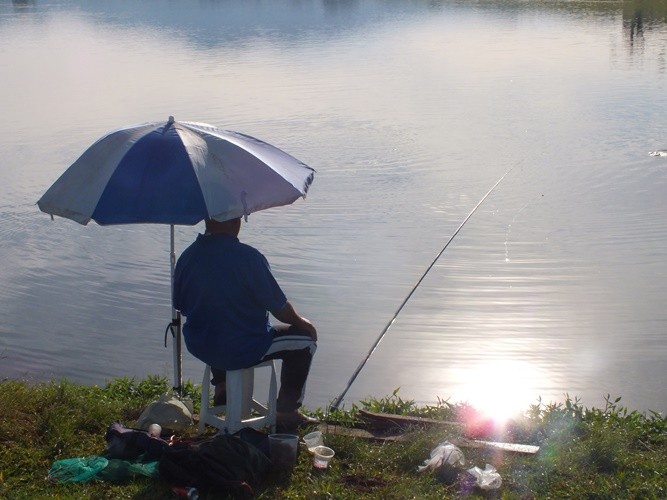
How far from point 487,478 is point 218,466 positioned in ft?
3.42

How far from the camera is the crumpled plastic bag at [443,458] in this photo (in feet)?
13.1

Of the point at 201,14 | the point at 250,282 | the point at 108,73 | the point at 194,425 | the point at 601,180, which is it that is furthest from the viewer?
the point at 201,14

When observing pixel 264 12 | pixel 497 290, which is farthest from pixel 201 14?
pixel 497 290

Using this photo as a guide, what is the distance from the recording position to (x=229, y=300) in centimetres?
416

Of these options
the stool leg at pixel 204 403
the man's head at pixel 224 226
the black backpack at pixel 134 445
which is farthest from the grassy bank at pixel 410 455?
the man's head at pixel 224 226

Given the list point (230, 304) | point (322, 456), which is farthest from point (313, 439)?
point (230, 304)

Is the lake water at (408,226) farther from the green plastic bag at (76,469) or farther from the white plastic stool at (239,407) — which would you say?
the green plastic bag at (76,469)

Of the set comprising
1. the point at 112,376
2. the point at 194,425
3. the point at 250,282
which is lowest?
the point at 112,376

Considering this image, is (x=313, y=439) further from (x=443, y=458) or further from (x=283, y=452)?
(x=443, y=458)

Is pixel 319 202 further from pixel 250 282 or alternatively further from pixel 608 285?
pixel 250 282

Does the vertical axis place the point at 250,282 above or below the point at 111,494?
above

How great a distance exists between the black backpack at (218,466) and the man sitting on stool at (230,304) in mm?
426

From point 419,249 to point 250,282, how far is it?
169 inches

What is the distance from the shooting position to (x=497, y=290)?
7.33 meters
